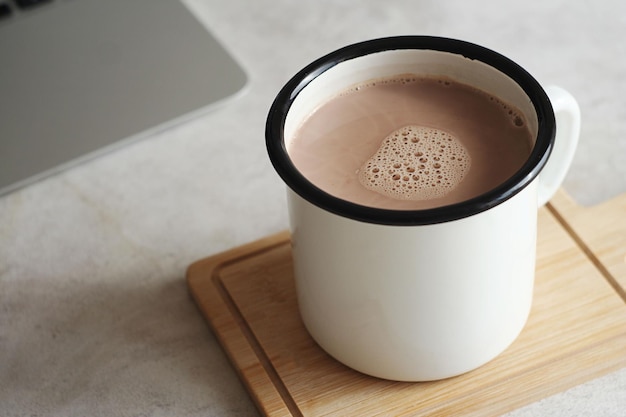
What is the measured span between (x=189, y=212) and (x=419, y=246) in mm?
348

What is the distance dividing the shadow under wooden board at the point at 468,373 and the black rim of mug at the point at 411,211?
16 cm

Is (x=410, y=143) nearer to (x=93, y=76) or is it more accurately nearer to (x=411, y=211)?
(x=411, y=211)

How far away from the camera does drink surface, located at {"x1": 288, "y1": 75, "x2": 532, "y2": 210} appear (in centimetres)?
58

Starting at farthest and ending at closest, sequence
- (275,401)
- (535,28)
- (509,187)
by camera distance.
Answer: (535,28) → (275,401) → (509,187)

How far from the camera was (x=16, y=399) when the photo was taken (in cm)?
68

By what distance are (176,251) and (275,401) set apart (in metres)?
0.21

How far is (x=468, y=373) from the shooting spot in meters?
0.63

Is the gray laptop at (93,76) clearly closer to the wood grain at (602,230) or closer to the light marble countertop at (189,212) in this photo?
the light marble countertop at (189,212)

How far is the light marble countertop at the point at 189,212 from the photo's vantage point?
0.68 metres

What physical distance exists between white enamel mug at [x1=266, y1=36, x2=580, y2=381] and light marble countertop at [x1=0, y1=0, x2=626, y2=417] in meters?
0.09

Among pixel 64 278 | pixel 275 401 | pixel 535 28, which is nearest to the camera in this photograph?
pixel 275 401

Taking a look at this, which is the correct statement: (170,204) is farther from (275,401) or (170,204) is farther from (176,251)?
(275,401)

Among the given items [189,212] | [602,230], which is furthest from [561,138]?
[189,212]

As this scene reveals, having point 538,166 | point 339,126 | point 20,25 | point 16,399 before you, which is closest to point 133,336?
point 16,399
